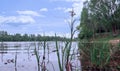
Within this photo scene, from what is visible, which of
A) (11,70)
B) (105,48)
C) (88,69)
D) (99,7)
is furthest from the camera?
(99,7)

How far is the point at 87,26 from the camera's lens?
2788 inches

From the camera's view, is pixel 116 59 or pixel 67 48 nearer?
pixel 67 48

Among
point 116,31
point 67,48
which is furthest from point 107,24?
point 67,48

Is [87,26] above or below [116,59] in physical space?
above

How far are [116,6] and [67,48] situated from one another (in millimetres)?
72926

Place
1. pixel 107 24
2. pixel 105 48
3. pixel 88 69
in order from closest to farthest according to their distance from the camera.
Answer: pixel 105 48, pixel 88 69, pixel 107 24

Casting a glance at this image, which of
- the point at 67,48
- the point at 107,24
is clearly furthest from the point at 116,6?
the point at 67,48

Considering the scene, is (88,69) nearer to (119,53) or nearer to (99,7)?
(119,53)

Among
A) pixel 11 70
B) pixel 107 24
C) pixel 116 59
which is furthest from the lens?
pixel 107 24

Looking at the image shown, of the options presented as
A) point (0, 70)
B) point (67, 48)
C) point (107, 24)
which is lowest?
point (0, 70)

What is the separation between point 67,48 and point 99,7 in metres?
71.4

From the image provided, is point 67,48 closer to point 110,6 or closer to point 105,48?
point 105,48

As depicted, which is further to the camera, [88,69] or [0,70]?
[0,70]

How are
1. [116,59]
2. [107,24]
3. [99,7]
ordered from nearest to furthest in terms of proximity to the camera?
Result: 1. [116,59]
2. [107,24]
3. [99,7]
